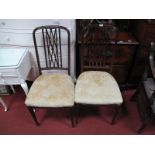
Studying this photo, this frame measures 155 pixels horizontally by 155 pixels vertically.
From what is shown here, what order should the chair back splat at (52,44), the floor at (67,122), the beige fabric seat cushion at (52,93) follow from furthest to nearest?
the floor at (67,122)
the chair back splat at (52,44)
the beige fabric seat cushion at (52,93)

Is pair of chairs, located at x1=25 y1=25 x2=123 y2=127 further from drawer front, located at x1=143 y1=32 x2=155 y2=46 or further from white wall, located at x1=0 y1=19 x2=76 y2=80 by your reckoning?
drawer front, located at x1=143 y1=32 x2=155 y2=46

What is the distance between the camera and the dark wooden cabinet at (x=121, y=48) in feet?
5.04

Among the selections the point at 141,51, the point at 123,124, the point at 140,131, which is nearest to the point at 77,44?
the point at 141,51

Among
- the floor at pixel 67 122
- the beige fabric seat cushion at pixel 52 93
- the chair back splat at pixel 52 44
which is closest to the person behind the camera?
the beige fabric seat cushion at pixel 52 93

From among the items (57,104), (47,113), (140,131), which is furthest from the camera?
(47,113)

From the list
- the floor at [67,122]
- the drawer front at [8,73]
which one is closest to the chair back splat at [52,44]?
the drawer front at [8,73]

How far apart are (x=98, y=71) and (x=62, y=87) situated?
1.39ft

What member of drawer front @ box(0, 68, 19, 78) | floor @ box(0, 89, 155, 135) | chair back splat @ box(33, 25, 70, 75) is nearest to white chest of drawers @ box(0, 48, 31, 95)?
drawer front @ box(0, 68, 19, 78)

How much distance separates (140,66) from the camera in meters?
1.76

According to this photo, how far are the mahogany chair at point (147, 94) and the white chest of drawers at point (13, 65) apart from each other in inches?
45.4

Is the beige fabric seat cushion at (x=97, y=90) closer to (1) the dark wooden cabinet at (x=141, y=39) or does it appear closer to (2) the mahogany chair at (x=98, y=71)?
(2) the mahogany chair at (x=98, y=71)

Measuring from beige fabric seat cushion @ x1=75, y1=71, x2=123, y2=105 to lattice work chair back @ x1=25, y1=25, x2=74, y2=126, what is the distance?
86mm
